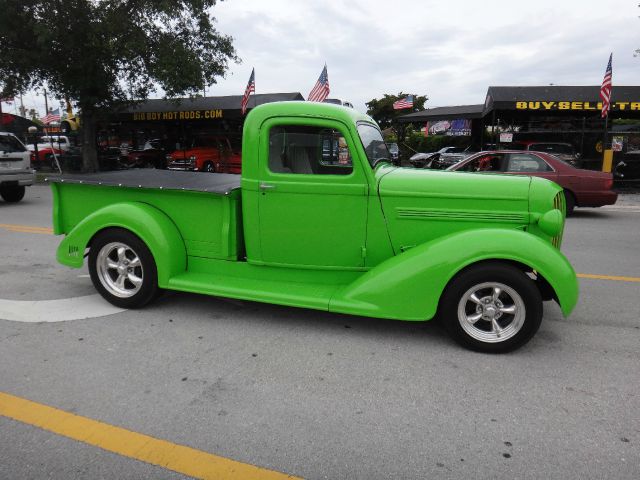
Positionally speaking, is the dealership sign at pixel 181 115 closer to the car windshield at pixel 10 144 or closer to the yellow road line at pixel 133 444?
the car windshield at pixel 10 144

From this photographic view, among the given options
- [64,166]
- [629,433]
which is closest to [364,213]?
[629,433]

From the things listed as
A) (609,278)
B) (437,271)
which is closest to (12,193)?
(437,271)

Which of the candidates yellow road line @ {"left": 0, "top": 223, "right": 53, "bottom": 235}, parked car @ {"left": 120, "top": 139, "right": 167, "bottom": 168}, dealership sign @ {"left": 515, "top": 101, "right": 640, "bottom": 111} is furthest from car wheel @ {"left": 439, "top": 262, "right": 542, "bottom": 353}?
parked car @ {"left": 120, "top": 139, "right": 167, "bottom": 168}

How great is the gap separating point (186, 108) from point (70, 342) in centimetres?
2149

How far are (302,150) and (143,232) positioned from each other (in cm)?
159

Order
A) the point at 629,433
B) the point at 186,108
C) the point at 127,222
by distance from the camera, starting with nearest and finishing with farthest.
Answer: the point at 629,433 → the point at 127,222 → the point at 186,108

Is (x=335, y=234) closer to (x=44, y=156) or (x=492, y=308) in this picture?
(x=492, y=308)

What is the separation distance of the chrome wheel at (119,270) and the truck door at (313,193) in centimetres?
132

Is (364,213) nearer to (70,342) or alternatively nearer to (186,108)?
(70,342)

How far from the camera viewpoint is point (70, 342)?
12.2 ft

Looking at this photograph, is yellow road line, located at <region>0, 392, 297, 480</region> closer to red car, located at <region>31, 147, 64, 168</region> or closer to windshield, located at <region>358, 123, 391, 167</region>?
windshield, located at <region>358, 123, 391, 167</region>

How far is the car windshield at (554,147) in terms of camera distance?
50.4ft

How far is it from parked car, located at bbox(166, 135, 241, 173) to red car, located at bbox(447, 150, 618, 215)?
1160 cm

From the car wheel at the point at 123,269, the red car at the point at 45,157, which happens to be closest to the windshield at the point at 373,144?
the car wheel at the point at 123,269
